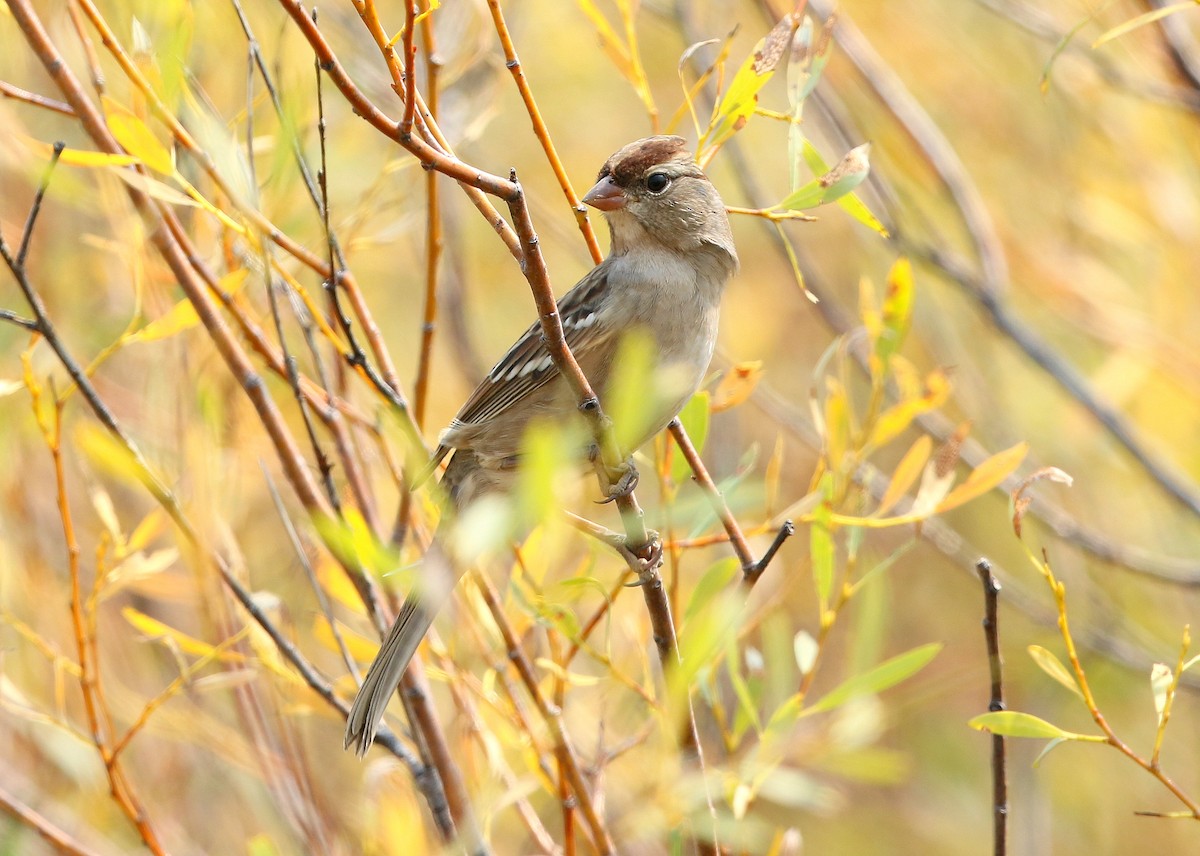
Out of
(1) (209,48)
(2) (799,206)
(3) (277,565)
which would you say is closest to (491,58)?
(1) (209,48)

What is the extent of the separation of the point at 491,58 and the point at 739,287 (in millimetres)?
2618

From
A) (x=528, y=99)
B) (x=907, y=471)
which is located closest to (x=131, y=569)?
(x=528, y=99)

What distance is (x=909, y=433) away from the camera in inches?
221

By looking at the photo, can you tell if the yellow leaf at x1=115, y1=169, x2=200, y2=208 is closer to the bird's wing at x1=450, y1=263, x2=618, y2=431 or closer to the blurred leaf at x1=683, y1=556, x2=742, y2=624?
the blurred leaf at x1=683, y1=556, x2=742, y2=624

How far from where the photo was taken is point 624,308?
9.86ft

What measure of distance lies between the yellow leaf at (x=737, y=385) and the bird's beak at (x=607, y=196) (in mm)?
814

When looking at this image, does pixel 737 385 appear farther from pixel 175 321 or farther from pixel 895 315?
pixel 175 321

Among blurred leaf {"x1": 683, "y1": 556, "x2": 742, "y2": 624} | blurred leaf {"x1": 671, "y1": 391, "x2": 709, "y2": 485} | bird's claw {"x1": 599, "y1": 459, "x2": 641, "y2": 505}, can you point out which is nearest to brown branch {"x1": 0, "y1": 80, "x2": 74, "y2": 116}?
bird's claw {"x1": 599, "y1": 459, "x2": 641, "y2": 505}

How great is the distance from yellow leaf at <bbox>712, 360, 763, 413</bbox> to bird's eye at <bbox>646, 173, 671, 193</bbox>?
84cm

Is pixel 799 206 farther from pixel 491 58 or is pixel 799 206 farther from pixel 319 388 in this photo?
pixel 491 58

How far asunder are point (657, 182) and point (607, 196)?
0.45ft

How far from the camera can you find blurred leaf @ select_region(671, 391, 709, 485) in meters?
2.39

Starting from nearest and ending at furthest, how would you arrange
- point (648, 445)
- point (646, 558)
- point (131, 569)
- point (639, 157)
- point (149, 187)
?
point (149, 187), point (646, 558), point (131, 569), point (639, 157), point (648, 445)

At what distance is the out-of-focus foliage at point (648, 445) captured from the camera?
6.97 feet
